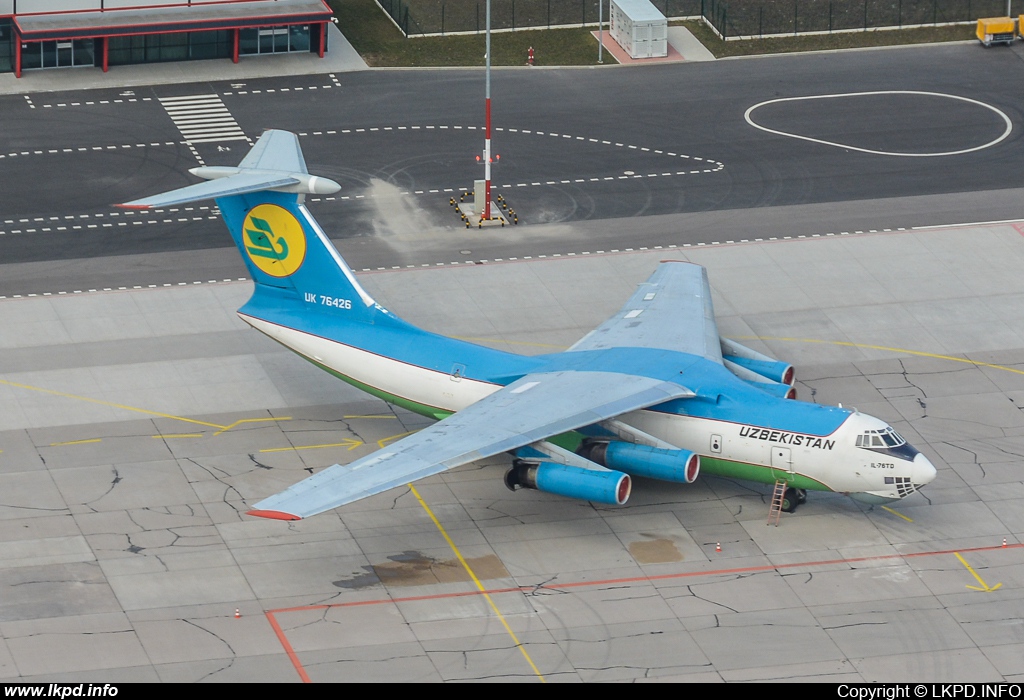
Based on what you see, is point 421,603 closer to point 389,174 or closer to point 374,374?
point 374,374

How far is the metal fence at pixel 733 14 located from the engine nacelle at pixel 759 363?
4559cm

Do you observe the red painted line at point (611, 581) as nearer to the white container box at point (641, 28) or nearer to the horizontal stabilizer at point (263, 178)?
the horizontal stabilizer at point (263, 178)

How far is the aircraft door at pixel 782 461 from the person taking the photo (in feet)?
196

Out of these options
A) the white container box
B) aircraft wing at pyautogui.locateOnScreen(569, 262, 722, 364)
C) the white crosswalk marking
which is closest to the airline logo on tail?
aircraft wing at pyautogui.locateOnScreen(569, 262, 722, 364)

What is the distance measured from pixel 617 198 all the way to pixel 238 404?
27354 millimetres

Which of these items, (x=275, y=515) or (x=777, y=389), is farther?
(x=777, y=389)

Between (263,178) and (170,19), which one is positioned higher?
(263,178)

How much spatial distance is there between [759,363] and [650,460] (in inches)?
346

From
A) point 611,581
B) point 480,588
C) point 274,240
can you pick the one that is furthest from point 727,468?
point 274,240

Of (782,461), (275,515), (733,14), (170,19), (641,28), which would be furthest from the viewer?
(733,14)

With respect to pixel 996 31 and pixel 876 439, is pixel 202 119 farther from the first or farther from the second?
pixel 876 439

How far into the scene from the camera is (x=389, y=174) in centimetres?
9044

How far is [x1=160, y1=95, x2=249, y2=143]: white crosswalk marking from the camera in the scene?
9331 cm

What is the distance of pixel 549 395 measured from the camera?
6075 centimetres
